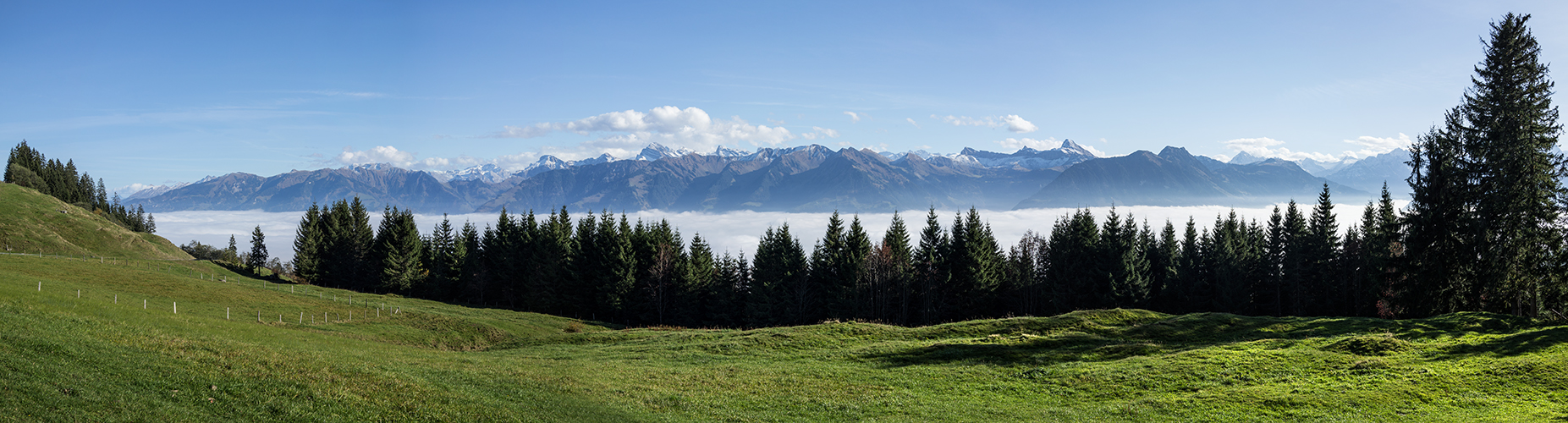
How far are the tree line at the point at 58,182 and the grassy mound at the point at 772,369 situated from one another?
5447 inches

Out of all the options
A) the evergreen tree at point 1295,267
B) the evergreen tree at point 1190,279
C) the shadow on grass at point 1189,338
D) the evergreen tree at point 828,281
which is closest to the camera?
the shadow on grass at point 1189,338

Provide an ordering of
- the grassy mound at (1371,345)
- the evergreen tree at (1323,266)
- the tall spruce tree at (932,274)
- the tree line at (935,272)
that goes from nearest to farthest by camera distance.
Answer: the grassy mound at (1371,345) → the evergreen tree at (1323,266) → the tree line at (935,272) → the tall spruce tree at (932,274)

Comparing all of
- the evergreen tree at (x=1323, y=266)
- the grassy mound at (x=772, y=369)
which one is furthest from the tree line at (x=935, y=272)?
the grassy mound at (x=772, y=369)

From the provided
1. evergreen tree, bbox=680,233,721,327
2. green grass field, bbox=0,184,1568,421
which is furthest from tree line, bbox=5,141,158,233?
evergreen tree, bbox=680,233,721,327

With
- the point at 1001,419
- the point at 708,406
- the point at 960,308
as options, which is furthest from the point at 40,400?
the point at 960,308

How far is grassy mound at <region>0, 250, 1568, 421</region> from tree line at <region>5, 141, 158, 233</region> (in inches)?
5447

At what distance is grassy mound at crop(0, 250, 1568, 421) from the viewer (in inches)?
907

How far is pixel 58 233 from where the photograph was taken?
110 metres

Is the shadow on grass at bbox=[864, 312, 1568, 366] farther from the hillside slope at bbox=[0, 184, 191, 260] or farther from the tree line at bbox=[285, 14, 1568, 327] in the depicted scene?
the hillside slope at bbox=[0, 184, 191, 260]

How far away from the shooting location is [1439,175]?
56719mm

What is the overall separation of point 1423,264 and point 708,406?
65279 millimetres

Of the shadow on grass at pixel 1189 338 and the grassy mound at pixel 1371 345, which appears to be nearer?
the grassy mound at pixel 1371 345

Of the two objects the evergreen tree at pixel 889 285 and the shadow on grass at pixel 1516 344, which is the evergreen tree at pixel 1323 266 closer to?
the evergreen tree at pixel 889 285

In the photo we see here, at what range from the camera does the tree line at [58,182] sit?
15300 cm
